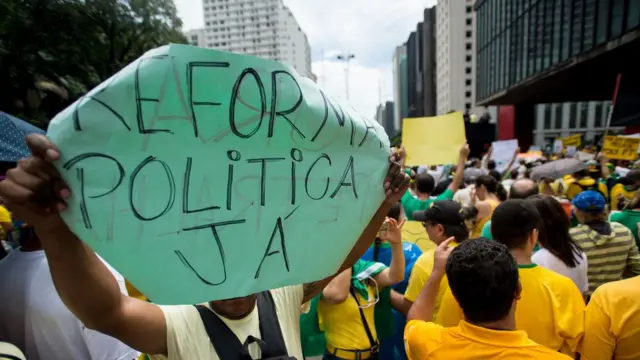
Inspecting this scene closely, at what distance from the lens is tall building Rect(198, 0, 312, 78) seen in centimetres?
8219

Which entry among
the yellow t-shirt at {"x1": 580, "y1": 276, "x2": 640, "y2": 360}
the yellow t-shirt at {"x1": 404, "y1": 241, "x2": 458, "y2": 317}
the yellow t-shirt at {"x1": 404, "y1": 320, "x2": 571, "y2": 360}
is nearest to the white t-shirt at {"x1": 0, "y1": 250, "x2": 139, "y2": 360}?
the yellow t-shirt at {"x1": 404, "y1": 320, "x2": 571, "y2": 360}

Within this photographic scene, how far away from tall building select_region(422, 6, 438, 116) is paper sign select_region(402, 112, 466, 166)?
77.2 meters

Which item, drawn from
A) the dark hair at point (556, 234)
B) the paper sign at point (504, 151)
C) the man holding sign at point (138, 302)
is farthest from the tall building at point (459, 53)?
the man holding sign at point (138, 302)

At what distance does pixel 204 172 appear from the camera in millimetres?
1021

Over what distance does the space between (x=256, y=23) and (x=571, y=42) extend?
80.7 m

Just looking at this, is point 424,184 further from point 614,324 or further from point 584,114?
point 584,114

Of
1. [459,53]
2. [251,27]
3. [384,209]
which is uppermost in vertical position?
[251,27]

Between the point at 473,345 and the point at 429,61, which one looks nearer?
the point at 473,345

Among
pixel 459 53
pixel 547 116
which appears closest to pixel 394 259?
pixel 547 116

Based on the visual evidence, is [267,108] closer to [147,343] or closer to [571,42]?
[147,343]

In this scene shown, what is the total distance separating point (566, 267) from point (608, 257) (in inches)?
21.7

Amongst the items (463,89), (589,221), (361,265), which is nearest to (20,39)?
(361,265)

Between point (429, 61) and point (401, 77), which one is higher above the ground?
point (401, 77)

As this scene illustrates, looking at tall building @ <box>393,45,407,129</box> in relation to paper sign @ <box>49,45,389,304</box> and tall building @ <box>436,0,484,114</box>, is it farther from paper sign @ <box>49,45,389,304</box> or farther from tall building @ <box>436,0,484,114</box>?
paper sign @ <box>49,45,389,304</box>
